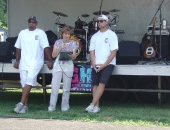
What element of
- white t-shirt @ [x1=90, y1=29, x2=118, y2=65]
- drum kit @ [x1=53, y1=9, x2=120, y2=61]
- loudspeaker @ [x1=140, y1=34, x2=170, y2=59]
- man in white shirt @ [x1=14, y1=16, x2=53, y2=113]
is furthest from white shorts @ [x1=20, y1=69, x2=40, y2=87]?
loudspeaker @ [x1=140, y1=34, x2=170, y2=59]

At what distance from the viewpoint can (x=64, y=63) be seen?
7.34 meters

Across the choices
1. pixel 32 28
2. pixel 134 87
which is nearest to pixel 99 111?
pixel 134 87

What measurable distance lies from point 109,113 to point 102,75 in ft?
2.28

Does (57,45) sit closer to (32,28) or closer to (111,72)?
(32,28)

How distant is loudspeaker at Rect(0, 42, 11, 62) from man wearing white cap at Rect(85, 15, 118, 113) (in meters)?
2.04

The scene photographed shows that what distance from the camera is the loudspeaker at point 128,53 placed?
7.82 m

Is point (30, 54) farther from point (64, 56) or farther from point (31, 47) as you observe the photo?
point (64, 56)

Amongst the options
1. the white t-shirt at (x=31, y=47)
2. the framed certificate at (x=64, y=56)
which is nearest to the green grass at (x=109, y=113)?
the white t-shirt at (x=31, y=47)

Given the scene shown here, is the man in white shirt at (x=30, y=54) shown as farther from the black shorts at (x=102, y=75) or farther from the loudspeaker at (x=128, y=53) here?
the loudspeaker at (x=128, y=53)

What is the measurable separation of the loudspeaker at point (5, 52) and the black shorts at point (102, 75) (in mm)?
2054

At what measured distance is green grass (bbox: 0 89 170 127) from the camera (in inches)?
261

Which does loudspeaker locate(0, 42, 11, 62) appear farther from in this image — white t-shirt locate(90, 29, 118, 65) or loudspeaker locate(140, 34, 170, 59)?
loudspeaker locate(140, 34, 170, 59)

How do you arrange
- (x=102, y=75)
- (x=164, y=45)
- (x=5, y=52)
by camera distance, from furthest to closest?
(x=164, y=45) → (x=5, y=52) → (x=102, y=75)

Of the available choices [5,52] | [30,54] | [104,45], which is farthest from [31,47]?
[104,45]
